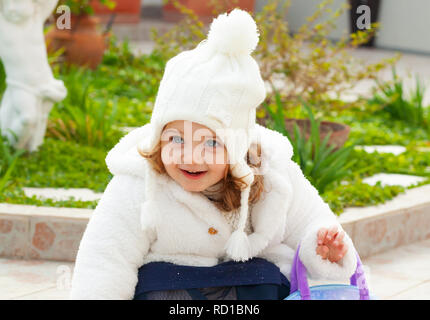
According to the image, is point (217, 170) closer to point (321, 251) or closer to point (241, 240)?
point (241, 240)

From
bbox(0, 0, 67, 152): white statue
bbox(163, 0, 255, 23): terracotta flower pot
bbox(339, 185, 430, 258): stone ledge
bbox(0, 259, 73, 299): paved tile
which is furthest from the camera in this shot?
bbox(163, 0, 255, 23): terracotta flower pot

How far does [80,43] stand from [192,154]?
20.9 feet

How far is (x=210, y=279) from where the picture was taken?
2607mm

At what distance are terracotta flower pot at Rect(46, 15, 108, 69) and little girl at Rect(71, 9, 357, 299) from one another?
19.9 feet

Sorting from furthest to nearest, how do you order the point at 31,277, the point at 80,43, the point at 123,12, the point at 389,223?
the point at 123,12, the point at 80,43, the point at 389,223, the point at 31,277

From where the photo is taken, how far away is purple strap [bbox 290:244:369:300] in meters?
2.53

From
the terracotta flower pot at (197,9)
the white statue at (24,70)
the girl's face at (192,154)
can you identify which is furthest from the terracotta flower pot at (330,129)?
the terracotta flower pot at (197,9)

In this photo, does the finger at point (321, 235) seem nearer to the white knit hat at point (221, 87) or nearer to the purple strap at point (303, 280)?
the purple strap at point (303, 280)

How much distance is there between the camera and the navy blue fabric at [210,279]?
8.53ft

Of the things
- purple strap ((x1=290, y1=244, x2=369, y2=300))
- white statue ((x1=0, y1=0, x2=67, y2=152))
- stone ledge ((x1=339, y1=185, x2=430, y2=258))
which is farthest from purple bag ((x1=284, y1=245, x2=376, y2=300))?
white statue ((x1=0, y1=0, x2=67, y2=152))

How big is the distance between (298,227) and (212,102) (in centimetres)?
57

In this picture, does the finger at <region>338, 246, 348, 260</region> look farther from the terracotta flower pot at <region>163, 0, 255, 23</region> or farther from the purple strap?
the terracotta flower pot at <region>163, 0, 255, 23</region>

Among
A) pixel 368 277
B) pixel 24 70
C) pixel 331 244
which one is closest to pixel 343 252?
pixel 331 244

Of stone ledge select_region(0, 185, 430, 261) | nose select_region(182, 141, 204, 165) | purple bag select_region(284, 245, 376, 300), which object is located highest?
nose select_region(182, 141, 204, 165)
